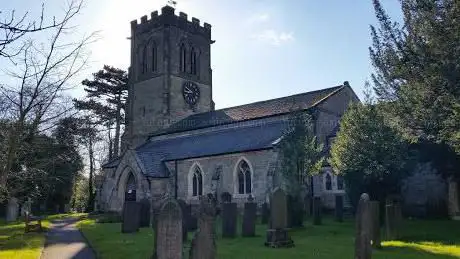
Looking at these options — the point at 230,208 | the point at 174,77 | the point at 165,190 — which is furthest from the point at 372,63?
the point at 174,77

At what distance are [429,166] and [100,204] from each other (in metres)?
23.2

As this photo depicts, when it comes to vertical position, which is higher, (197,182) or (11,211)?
(197,182)

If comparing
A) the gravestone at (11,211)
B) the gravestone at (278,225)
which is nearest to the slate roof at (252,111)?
the gravestone at (11,211)

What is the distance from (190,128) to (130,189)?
7.32m

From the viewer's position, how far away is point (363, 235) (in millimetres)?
9969

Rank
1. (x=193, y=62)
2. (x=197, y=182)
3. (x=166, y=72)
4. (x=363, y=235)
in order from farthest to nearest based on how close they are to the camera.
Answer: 1. (x=193, y=62)
2. (x=166, y=72)
3. (x=197, y=182)
4. (x=363, y=235)

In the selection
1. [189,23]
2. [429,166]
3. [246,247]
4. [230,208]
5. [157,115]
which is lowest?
[246,247]

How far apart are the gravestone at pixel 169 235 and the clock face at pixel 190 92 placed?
110 ft

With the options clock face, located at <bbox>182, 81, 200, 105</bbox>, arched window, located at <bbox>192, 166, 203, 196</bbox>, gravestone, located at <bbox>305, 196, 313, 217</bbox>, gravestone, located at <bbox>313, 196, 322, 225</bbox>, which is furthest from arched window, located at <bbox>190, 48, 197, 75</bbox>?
gravestone, located at <bbox>313, 196, 322, 225</bbox>

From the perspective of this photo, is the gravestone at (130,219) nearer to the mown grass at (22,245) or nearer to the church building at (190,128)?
the mown grass at (22,245)

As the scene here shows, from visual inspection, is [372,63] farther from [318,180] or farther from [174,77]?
[174,77]

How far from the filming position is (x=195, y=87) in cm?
4291

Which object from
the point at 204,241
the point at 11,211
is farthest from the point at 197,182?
the point at 204,241

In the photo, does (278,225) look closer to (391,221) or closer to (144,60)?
(391,221)
